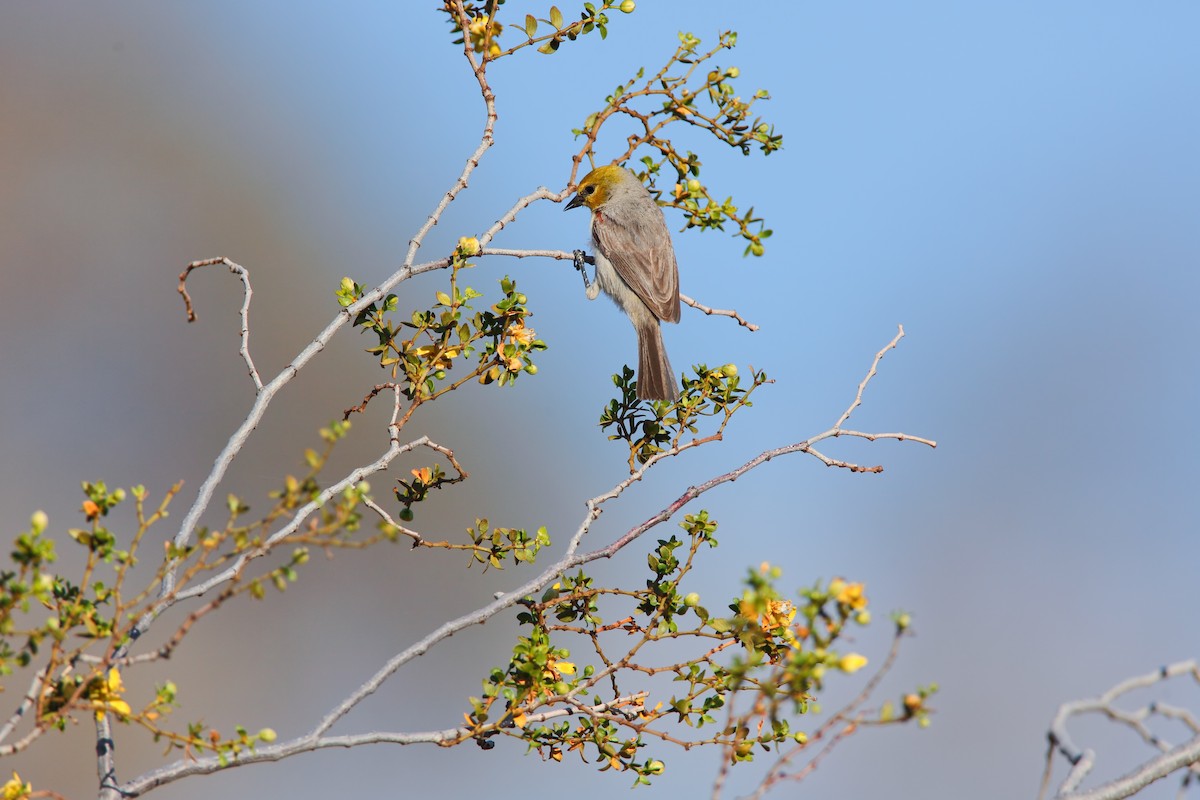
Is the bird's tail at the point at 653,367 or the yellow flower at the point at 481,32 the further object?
the bird's tail at the point at 653,367

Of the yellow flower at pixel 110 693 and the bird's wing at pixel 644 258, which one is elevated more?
the bird's wing at pixel 644 258

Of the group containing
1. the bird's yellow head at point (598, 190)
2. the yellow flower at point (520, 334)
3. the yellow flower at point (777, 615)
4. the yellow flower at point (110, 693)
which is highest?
the bird's yellow head at point (598, 190)

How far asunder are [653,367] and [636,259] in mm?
913

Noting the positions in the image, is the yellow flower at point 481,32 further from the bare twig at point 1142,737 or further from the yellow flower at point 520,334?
the bare twig at point 1142,737

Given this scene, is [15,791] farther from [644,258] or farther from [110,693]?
[644,258]

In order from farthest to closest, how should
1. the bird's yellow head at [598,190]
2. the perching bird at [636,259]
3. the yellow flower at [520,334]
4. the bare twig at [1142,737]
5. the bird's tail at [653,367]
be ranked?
the bird's yellow head at [598,190] < the perching bird at [636,259] < the bird's tail at [653,367] < the yellow flower at [520,334] < the bare twig at [1142,737]

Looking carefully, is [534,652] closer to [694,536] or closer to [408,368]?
[694,536]

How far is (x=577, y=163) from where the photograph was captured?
4602mm

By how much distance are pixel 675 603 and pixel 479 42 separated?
2.22 meters

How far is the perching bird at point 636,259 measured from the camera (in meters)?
7.64

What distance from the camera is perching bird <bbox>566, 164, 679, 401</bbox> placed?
7.64 meters

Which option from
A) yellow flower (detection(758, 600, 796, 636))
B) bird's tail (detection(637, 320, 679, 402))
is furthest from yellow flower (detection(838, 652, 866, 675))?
bird's tail (detection(637, 320, 679, 402))

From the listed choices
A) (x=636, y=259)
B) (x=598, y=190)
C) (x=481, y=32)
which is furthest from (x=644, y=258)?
(x=481, y=32)

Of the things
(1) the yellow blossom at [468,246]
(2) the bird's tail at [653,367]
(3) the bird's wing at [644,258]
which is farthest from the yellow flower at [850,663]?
(3) the bird's wing at [644,258]
